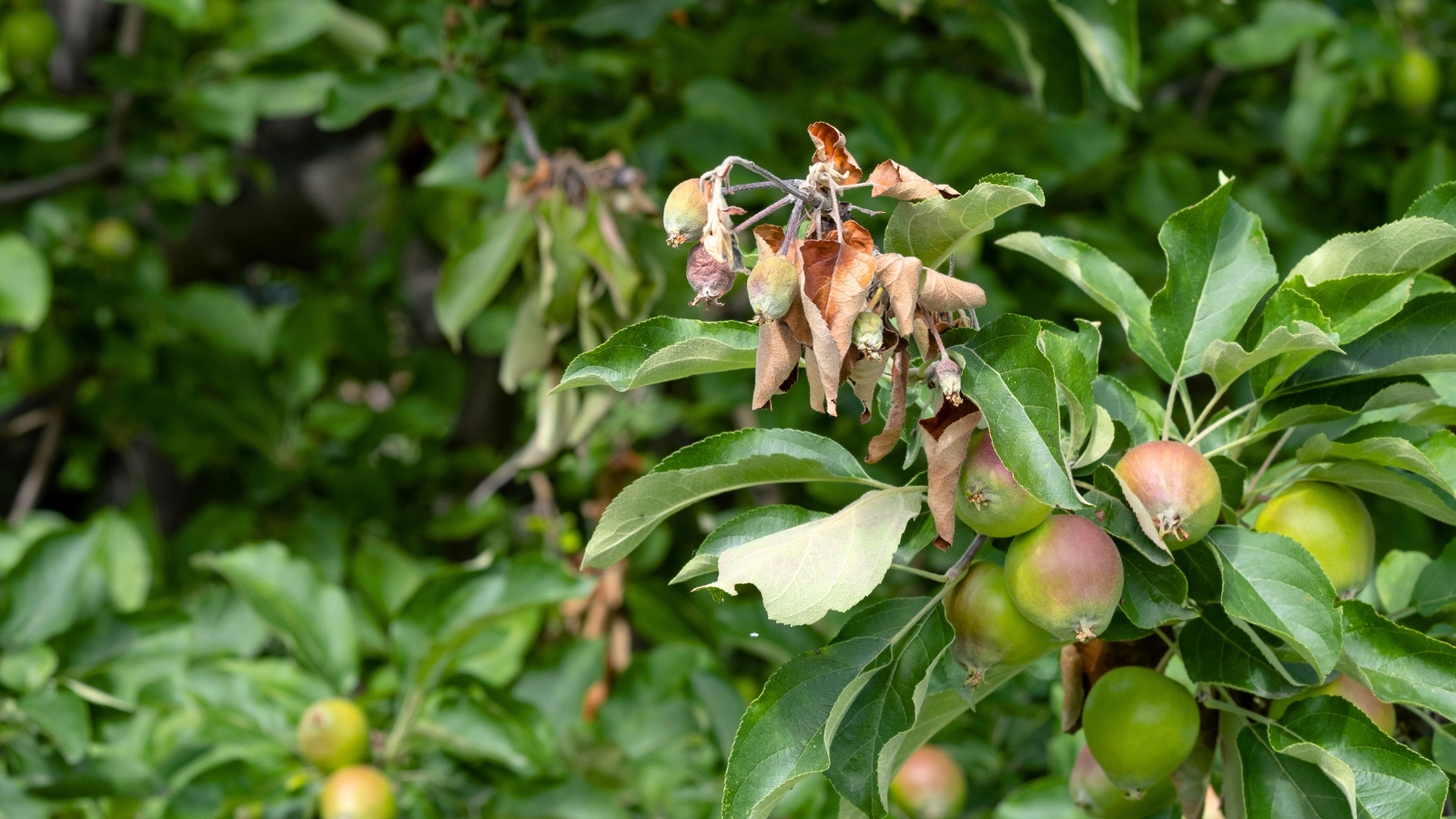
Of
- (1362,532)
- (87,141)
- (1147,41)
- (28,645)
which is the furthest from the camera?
(87,141)

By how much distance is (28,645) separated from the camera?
51.4 inches

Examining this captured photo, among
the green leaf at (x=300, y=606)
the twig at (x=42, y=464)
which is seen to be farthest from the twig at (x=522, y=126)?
the twig at (x=42, y=464)

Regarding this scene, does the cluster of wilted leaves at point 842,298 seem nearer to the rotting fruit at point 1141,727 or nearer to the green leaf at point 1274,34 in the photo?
the rotting fruit at point 1141,727

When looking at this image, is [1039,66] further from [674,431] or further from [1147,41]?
[674,431]

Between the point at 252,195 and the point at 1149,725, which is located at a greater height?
the point at 1149,725

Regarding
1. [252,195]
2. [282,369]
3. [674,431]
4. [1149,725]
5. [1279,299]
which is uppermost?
[1279,299]

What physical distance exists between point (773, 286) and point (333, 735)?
895mm

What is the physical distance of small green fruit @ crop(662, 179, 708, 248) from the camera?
0.54 metres

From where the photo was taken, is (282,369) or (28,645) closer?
(28,645)

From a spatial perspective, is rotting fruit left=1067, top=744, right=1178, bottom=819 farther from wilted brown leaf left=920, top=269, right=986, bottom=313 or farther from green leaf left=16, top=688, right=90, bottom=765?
green leaf left=16, top=688, right=90, bottom=765

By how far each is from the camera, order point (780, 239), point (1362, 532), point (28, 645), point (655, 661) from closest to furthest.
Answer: point (780, 239) < point (1362, 532) < point (28, 645) < point (655, 661)

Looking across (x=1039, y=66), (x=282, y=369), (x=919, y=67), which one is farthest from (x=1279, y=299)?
(x=282, y=369)

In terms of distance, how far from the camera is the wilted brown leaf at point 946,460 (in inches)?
22.0

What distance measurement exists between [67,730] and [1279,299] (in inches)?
45.5
